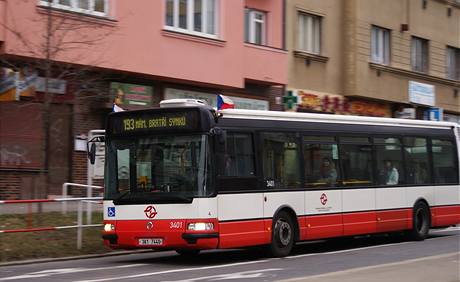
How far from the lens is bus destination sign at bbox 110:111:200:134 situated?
1302 cm

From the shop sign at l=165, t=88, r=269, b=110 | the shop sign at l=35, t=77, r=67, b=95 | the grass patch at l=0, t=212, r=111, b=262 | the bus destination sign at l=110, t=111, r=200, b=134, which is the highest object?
the shop sign at l=165, t=88, r=269, b=110

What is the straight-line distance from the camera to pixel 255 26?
89.6 feet

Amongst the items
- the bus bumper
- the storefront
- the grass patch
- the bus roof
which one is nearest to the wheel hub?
the bus bumper

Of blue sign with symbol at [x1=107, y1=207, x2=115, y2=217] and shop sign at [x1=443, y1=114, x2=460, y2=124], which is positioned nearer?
blue sign with symbol at [x1=107, y1=207, x2=115, y2=217]

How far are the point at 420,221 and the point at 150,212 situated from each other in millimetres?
8122

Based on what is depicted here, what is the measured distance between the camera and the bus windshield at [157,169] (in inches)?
506

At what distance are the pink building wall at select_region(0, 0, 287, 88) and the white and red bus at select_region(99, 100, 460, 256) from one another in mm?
6077

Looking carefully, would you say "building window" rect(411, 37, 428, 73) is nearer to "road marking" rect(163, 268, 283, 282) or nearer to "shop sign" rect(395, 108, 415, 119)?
"shop sign" rect(395, 108, 415, 119)

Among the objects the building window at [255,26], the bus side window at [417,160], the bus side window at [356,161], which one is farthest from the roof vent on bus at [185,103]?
the building window at [255,26]

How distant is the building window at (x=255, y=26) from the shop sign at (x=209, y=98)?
213 centimetres

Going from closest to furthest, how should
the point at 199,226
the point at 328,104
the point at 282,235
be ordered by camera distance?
the point at 199,226
the point at 282,235
the point at 328,104

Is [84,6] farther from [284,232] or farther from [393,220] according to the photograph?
[393,220]

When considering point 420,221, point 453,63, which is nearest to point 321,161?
point 420,221

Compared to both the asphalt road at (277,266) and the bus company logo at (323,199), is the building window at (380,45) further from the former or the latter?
the bus company logo at (323,199)
